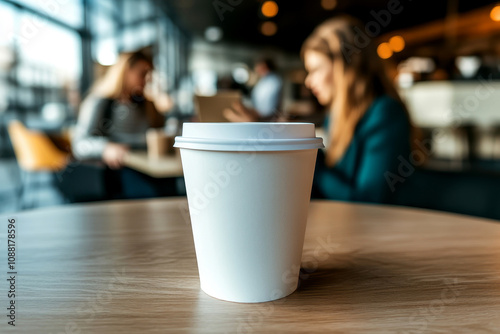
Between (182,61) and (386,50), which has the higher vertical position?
(182,61)

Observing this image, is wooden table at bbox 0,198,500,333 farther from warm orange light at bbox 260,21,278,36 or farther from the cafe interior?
warm orange light at bbox 260,21,278,36

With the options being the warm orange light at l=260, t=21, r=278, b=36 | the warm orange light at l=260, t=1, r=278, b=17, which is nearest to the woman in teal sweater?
the warm orange light at l=260, t=1, r=278, b=17

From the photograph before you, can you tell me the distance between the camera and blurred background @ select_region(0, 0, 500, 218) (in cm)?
443

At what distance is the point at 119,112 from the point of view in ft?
9.36

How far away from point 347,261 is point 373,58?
4.14 ft

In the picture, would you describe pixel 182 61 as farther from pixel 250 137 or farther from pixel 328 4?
pixel 250 137

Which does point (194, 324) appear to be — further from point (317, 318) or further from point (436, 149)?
point (436, 149)

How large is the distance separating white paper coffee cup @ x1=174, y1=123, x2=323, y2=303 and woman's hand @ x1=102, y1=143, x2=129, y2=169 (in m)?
1.85

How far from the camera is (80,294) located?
439 mm

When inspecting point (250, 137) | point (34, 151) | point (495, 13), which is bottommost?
point (34, 151)

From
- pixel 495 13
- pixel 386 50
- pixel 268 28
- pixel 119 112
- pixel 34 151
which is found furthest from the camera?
pixel 268 28

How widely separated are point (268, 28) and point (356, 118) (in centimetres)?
1019

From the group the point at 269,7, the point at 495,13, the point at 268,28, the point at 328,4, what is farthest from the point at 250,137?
the point at 268,28

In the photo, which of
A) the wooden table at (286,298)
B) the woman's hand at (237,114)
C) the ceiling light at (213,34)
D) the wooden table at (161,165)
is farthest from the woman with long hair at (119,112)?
the ceiling light at (213,34)
